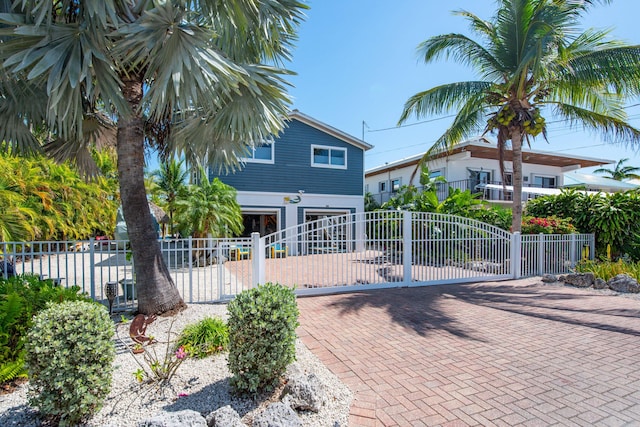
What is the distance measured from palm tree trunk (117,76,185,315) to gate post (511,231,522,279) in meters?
10.0

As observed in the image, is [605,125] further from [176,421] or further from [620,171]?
[620,171]

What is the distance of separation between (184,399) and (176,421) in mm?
936

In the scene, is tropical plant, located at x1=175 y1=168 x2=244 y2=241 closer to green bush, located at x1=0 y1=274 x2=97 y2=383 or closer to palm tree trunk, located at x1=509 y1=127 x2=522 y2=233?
green bush, located at x1=0 y1=274 x2=97 y2=383

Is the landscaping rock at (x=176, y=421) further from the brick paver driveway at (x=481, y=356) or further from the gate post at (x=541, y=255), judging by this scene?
the gate post at (x=541, y=255)

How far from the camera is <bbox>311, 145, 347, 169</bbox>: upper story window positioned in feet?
58.6

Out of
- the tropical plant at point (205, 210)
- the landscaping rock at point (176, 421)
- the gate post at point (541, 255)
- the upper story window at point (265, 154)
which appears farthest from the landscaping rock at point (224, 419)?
the upper story window at point (265, 154)

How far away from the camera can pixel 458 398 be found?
136 inches

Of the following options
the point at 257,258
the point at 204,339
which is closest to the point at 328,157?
the point at 257,258

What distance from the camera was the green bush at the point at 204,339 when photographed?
4.36m

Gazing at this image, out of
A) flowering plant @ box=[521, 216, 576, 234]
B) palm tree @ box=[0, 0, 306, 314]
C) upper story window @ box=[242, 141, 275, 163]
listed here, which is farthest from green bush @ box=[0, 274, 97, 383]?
flowering plant @ box=[521, 216, 576, 234]

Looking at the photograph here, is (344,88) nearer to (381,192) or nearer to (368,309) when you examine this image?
(381,192)

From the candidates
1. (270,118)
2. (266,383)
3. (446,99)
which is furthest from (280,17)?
(446,99)

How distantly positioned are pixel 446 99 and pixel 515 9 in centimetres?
308

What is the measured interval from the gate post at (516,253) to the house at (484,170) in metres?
7.86
